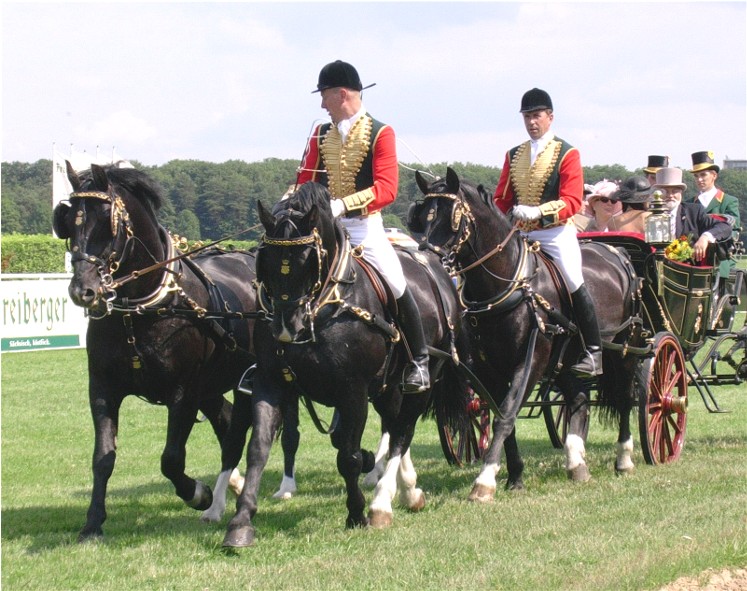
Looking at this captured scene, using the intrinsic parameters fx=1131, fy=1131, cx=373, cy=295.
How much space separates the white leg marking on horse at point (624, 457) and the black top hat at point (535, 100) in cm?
300

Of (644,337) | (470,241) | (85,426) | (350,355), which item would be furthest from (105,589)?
(85,426)

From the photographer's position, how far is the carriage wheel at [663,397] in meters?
9.70

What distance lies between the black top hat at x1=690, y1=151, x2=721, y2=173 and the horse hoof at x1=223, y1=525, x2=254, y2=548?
7.26m

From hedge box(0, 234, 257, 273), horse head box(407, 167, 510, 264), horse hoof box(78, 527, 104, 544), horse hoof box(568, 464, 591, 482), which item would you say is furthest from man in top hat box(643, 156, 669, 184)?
hedge box(0, 234, 257, 273)

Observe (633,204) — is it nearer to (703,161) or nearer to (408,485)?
(703,161)

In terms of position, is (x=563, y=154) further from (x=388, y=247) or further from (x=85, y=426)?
(x=85, y=426)

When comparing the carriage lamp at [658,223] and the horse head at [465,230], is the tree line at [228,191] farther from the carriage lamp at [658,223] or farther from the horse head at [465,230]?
the horse head at [465,230]

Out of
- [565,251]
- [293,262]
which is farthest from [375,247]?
[565,251]

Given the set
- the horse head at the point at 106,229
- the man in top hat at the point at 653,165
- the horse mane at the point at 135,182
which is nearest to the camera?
the horse head at the point at 106,229

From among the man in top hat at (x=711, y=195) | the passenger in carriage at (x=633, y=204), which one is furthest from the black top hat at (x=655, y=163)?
the passenger in carriage at (x=633, y=204)

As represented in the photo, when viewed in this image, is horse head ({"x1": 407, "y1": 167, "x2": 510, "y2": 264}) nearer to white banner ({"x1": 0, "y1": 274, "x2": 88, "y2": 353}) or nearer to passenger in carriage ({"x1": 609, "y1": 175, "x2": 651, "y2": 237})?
passenger in carriage ({"x1": 609, "y1": 175, "x2": 651, "y2": 237})

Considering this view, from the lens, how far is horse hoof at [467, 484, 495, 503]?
7.89m

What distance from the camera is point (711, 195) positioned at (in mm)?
11625

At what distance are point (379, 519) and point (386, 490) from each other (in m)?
0.26
